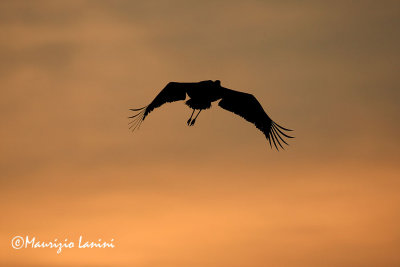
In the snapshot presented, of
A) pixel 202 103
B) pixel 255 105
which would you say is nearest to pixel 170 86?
pixel 202 103

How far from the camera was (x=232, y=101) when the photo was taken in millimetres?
30750

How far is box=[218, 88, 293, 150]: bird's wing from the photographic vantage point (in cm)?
3055

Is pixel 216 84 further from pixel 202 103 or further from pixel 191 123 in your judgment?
pixel 191 123

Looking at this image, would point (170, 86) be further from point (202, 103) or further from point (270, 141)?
point (270, 141)

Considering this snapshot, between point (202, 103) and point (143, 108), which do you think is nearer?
point (202, 103)

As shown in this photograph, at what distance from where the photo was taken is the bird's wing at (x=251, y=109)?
3055 centimetres

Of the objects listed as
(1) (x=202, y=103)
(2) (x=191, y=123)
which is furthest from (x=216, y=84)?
(2) (x=191, y=123)

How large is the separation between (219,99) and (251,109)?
1.45 metres

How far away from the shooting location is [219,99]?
3105 centimetres

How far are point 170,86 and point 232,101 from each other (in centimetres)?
274

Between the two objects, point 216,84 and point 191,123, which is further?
point 191,123

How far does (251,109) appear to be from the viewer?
1218 inches

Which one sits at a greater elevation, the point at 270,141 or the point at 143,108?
the point at 143,108

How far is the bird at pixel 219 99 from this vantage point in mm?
30047
